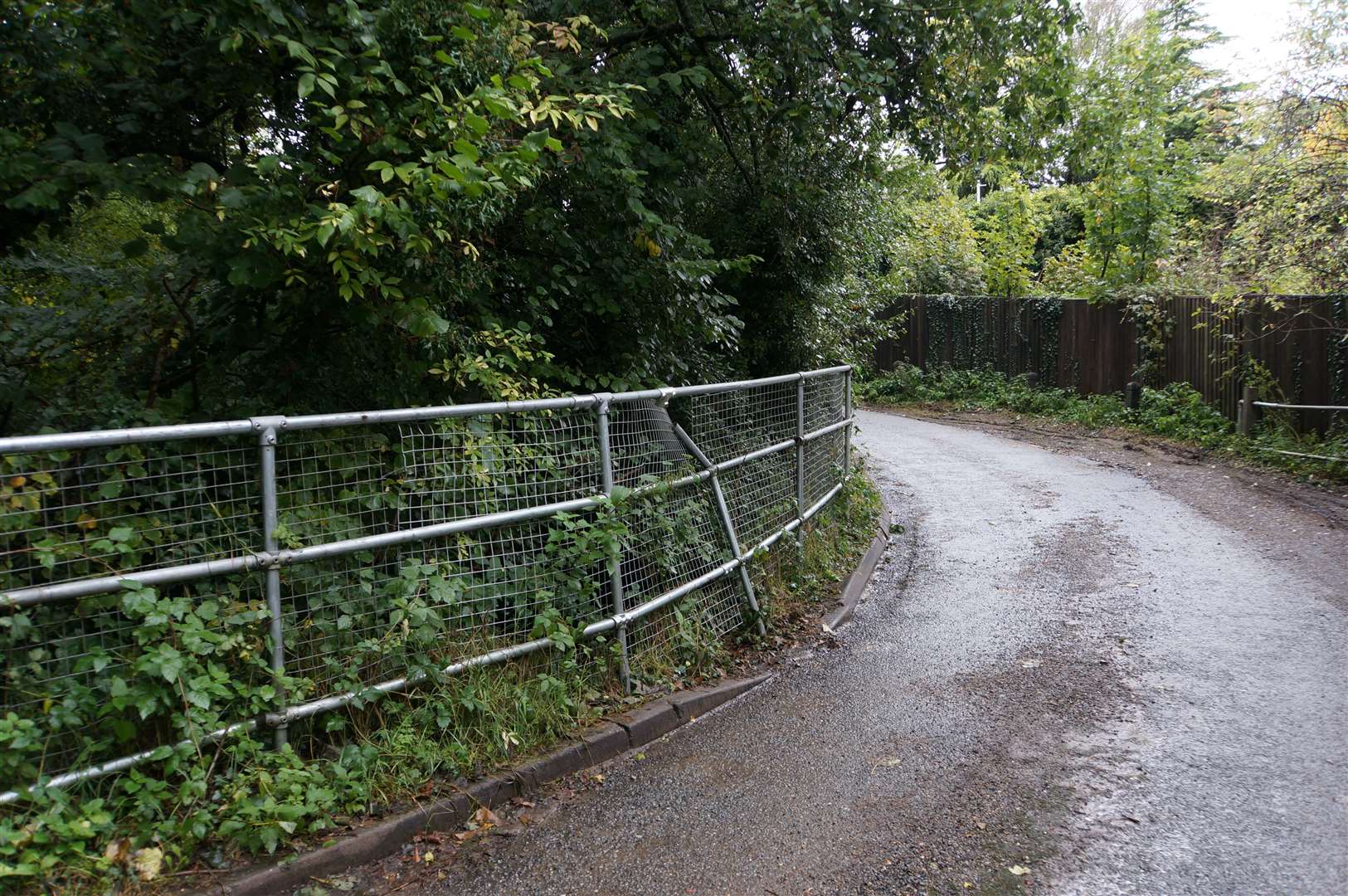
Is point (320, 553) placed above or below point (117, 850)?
above

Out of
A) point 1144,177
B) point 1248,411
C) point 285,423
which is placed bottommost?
point 1248,411

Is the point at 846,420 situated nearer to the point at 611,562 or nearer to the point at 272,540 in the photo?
the point at 611,562

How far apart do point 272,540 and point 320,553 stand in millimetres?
196

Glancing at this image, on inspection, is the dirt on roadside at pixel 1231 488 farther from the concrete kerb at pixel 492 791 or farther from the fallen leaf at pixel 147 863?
the fallen leaf at pixel 147 863

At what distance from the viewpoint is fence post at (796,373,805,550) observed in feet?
26.5

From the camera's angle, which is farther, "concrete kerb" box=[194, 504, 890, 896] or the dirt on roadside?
the dirt on roadside

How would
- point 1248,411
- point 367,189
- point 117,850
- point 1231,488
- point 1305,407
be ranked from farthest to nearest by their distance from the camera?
point 1248,411 → point 1305,407 → point 1231,488 → point 367,189 → point 117,850

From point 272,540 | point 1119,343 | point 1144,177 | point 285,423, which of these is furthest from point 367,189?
point 1144,177

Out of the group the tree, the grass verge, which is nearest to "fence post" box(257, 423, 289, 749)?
the grass verge

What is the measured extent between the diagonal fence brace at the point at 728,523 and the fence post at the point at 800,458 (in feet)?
4.21

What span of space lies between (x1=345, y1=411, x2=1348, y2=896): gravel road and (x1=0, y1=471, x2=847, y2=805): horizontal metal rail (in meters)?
0.68

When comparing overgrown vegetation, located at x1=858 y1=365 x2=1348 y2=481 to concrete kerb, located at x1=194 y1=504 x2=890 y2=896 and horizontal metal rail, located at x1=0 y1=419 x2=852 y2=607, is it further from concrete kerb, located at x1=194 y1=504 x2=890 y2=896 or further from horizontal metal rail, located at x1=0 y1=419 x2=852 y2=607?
horizontal metal rail, located at x1=0 y1=419 x2=852 y2=607

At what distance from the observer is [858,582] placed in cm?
831

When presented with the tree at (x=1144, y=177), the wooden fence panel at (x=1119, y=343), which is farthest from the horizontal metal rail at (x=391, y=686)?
the tree at (x=1144, y=177)
